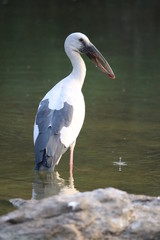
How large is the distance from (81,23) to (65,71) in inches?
327

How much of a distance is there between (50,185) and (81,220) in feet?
8.05

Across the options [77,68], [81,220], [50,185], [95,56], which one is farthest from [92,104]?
[81,220]

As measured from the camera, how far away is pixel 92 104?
10.9 m

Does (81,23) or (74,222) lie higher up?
(81,23)

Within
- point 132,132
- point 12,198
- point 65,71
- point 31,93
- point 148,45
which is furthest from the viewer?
point 148,45

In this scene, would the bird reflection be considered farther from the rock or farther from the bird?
the rock

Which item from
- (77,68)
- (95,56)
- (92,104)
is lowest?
(92,104)

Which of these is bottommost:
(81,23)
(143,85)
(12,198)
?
(12,198)

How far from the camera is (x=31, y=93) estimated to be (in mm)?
11719

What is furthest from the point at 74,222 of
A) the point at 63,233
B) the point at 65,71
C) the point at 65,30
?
the point at 65,30

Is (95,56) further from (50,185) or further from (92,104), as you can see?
(92,104)

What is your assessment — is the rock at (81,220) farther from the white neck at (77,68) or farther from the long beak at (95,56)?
the long beak at (95,56)

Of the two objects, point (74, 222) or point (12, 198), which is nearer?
point (74, 222)

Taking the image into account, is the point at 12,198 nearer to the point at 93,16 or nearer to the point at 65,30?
the point at 65,30
